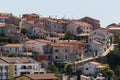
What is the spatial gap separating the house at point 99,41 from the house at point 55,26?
14.2ft

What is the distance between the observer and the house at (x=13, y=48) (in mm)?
46312

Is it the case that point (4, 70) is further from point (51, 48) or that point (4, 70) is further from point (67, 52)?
point (67, 52)

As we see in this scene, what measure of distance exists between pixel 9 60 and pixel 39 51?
613 cm

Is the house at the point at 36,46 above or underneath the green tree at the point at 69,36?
underneath

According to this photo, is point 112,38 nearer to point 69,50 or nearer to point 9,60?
point 69,50

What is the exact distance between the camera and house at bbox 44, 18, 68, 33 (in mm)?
55938

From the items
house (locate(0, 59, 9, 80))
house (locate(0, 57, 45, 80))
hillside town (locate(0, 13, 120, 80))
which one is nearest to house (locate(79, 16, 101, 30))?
hillside town (locate(0, 13, 120, 80))

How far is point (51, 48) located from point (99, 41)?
6.16m

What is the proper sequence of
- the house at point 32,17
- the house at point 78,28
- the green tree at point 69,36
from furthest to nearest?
the house at point 32,17 < the house at point 78,28 < the green tree at point 69,36

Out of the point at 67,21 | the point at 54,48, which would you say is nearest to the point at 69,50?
the point at 54,48

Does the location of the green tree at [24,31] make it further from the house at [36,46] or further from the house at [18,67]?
the house at [18,67]

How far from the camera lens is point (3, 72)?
40.8 m

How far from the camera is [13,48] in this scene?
46312 millimetres

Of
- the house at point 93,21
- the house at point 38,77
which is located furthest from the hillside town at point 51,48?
the house at point 93,21
